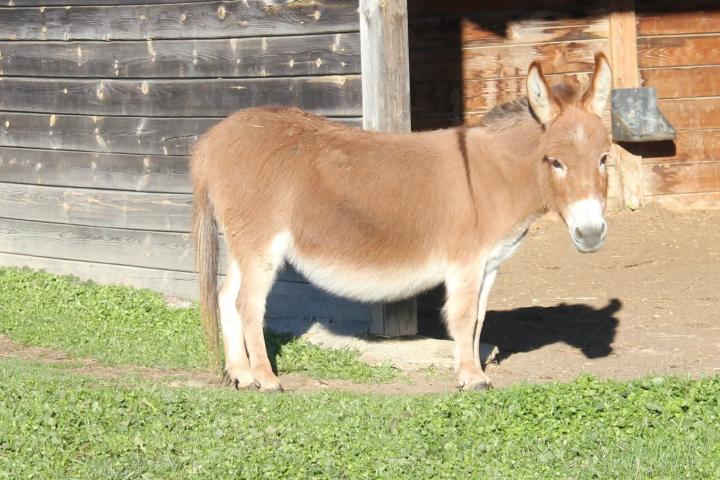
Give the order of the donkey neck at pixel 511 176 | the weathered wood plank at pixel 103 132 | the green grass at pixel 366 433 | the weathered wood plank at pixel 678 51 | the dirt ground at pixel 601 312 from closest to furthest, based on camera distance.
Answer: the green grass at pixel 366 433 < the donkey neck at pixel 511 176 < the dirt ground at pixel 601 312 < the weathered wood plank at pixel 103 132 < the weathered wood plank at pixel 678 51

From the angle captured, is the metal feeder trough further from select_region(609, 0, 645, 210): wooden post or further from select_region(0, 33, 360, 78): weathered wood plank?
select_region(0, 33, 360, 78): weathered wood plank

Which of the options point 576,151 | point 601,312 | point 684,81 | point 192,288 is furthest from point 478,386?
point 684,81

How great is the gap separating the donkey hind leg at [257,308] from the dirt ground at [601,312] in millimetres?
274

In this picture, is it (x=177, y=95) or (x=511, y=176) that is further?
(x=177, y=95)

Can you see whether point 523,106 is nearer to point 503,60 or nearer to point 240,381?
point 240,381

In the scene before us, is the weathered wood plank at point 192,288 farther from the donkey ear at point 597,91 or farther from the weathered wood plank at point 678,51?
the weathered wood plank at point 678,51

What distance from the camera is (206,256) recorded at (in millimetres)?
6812

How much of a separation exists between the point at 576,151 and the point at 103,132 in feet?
14.9

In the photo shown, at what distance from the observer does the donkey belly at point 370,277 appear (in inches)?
259

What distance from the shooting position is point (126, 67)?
884 centimetres

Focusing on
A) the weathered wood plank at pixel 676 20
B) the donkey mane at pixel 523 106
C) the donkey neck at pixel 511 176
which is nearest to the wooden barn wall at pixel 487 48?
the weathered wood plank at pixel 676 20

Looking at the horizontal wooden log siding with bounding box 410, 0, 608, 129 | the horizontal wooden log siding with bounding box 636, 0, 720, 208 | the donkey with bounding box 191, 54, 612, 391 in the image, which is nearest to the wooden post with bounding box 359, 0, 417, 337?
the donkey with bounding box 191, 54, 612, 391

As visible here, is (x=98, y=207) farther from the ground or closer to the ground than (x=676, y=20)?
closer to the ground

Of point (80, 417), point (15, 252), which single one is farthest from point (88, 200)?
point (80, 417)
